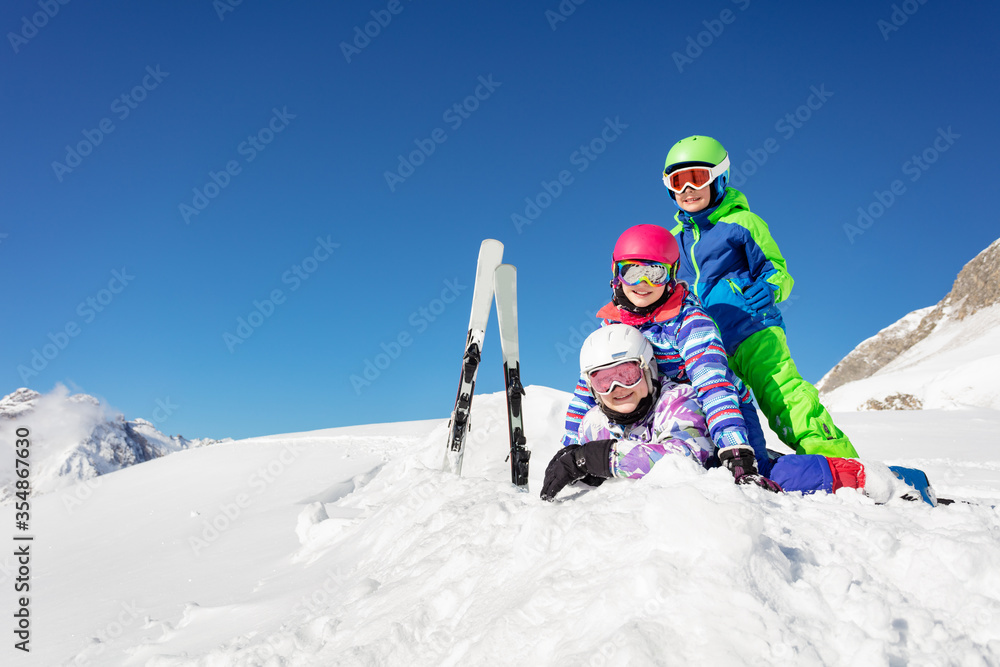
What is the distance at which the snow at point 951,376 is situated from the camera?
676 inches

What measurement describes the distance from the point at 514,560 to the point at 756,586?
902 mm

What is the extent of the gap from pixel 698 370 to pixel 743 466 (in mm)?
624

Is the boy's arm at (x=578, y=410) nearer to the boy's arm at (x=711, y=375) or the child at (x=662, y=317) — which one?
the child at (x=662, y=317)

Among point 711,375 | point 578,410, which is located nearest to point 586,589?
point 711,375

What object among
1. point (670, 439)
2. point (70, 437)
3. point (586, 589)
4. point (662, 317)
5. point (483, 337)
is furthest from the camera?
point (70, 437)

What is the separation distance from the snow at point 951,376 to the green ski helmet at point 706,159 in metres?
17.1

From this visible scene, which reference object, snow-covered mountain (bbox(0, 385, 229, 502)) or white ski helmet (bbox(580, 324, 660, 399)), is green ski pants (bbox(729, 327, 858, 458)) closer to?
white ski helmet (bbox(580, 324, 660, 399))

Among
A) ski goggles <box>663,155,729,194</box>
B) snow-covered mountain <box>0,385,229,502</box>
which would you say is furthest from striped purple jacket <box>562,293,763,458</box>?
snow-covered mountain <box>0,385,229,502</box>

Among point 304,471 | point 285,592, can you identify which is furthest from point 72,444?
point 285,592

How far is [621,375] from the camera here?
3.11 meters

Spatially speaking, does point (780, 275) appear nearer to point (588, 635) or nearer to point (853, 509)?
point (853, 509)

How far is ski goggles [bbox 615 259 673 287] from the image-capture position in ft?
11.3

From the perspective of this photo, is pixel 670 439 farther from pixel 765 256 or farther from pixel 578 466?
pixel 765 256

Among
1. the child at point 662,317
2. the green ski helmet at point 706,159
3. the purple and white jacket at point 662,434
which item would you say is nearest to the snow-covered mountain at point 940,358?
the green ski helmet at point 706,159
